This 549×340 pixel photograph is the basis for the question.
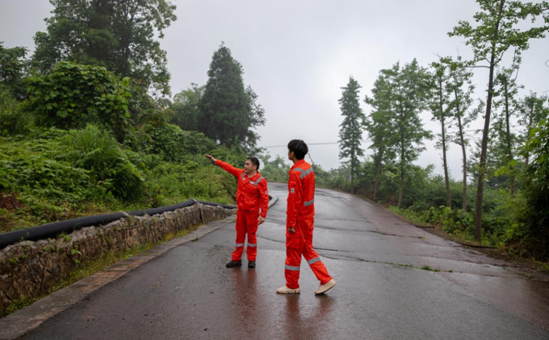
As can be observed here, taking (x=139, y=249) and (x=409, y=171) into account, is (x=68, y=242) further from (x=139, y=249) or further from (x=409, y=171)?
(x=409, y=171)

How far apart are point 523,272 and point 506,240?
342cm

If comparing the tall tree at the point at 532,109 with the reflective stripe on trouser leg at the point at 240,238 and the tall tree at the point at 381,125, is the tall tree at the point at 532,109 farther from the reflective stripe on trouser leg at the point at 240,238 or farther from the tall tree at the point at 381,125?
the reflective stripe on trouser leg at the point at 240,238

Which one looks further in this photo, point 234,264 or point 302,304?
point 234,264

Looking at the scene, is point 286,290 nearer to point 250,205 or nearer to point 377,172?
point 250,205

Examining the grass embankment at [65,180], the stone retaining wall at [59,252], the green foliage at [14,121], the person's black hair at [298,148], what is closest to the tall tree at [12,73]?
the green foliage at [14,121]

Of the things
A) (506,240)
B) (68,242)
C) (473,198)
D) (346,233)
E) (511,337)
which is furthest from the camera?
(473,198)

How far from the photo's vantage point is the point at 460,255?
29.4 ft

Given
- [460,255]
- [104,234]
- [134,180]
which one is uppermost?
[134,180]

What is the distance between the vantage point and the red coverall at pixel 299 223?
4.41 metres

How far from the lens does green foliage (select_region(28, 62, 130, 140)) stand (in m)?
9.11

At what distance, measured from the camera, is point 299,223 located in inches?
176

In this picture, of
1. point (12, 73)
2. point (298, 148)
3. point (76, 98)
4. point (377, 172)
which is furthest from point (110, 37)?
point (377, 172)

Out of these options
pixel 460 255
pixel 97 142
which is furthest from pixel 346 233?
pixel 97 142

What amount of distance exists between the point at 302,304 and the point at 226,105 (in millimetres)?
30864
